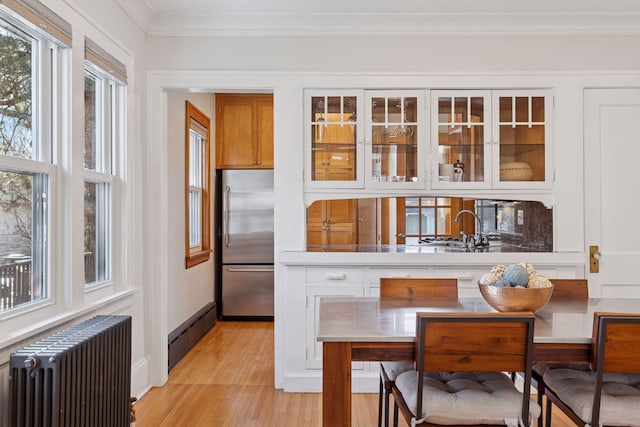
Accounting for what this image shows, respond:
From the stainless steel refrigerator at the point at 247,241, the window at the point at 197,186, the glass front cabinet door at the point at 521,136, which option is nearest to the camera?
the glass front cabinet door at the point at 521,136

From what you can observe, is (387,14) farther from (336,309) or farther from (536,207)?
(336,309)

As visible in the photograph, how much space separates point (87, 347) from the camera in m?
2.00

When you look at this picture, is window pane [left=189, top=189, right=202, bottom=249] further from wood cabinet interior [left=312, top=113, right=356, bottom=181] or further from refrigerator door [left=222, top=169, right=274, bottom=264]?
wood cabinet interior [left=312, top=113, right=356, bottom=181]

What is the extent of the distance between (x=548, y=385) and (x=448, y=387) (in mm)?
518

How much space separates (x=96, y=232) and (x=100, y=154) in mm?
477

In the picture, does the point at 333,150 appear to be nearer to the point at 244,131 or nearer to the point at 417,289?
the point at 417,289

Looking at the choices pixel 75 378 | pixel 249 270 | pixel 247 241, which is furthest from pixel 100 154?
pixel 249 270

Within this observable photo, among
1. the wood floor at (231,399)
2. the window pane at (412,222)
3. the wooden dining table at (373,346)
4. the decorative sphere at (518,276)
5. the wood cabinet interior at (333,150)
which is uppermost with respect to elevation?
the wood cabinet interior at (333,150)

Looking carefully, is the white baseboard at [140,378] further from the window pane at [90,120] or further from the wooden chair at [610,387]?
the wooden chair at [610,387]

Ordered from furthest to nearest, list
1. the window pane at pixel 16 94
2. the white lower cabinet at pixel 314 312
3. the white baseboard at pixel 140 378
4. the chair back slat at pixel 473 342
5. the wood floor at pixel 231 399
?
1. the white lower cabinet at pixel 314 312
2. the white baseboard at pixel 140 378
3. the wood floor at pixel 231 399
4. the window pane at pixel 16 94
5. the chair back slat at pixel 473 342

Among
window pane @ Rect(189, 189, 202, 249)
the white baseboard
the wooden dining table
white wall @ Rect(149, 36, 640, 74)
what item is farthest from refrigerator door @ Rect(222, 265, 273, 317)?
the wooden dining table

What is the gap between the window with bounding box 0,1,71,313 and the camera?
79.0 inches

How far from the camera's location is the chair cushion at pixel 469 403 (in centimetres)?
181

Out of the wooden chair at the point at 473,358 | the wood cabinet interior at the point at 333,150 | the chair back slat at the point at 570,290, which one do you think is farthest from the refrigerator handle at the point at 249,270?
the wooden chair at the point at 473,358
